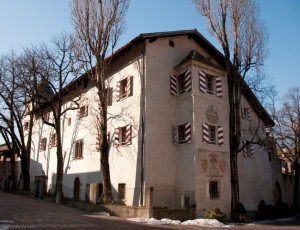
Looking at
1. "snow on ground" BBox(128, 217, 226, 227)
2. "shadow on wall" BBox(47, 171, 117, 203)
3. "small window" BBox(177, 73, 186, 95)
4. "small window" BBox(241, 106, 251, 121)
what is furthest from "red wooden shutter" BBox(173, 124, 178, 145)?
"small window" BBox(241, 106, 251, 121)

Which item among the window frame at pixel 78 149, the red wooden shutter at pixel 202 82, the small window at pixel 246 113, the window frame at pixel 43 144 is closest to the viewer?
the red wooden shutter at pixel 202 82

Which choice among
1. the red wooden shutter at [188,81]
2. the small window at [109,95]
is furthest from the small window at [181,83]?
the small window at [109,95]

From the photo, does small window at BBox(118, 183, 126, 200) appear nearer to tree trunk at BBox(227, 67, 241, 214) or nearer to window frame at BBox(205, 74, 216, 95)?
tree trunk at BBox(227, 67, 241, 214)

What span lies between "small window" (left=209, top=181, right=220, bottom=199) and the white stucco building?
0.10 ft

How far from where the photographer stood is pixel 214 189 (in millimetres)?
21078

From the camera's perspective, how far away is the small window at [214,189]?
2081 centimetres

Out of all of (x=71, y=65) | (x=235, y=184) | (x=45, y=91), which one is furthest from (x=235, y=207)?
(x=45, y=91)

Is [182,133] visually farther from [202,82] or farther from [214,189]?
[214,189]

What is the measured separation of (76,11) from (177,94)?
8.62 metres

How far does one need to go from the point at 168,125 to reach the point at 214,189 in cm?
485

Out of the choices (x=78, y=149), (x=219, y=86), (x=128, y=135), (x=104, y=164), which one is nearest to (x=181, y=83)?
(x=219, y=86)

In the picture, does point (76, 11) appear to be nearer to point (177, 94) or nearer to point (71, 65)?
point (71, 65)

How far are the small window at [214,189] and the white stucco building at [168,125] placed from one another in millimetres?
29

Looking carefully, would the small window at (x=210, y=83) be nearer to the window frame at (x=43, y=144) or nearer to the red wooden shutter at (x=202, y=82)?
the red wooden shutter at (x=202, y=82)
